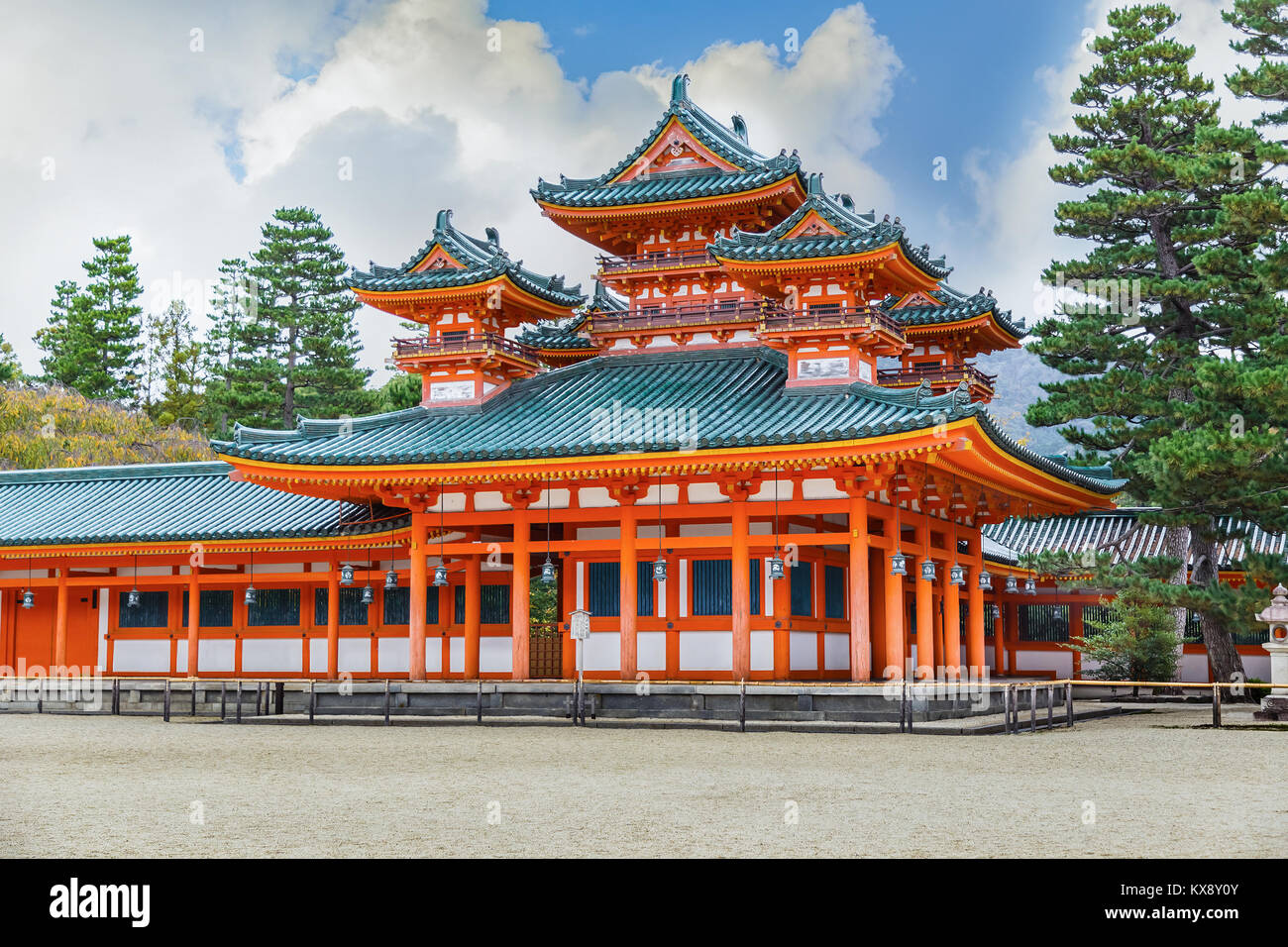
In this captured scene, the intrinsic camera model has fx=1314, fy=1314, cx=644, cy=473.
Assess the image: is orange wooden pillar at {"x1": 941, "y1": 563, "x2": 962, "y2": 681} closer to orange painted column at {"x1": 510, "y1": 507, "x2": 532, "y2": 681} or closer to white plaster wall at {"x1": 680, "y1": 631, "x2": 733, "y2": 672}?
white plaster wall at {"x1": 680, "y1": 631, "x2": 733, "y2": 672}

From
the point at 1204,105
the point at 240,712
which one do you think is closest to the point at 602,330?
the point at 240,712

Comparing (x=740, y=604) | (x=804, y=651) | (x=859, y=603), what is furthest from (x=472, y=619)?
(x=859, y=603)

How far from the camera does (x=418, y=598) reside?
91.7 ft

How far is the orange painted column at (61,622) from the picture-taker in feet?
112

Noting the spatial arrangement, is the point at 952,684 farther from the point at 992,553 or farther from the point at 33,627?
the point at 33,627

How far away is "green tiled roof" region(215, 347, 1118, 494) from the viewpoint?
2411 cm

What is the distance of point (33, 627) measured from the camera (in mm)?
35844

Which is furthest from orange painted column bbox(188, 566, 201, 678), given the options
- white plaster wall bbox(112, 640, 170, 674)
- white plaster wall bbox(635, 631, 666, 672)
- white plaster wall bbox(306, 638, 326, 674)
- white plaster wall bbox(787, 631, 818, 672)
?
white plaster wall bbox(787, 631, 818, 672)

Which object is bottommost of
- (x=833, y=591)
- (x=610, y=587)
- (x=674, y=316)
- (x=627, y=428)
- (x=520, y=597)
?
(x=520, y=597)

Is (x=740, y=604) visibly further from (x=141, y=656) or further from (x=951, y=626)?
(x=141, y=656)

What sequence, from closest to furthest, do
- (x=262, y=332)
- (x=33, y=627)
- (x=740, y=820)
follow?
1. (x=740, y=820)
2. (x=33, y=627)
3. (x=262, y=332)

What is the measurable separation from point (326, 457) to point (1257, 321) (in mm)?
20301

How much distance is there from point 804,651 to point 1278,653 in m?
9.26

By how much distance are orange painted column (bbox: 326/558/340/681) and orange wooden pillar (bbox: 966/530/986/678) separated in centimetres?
1531
